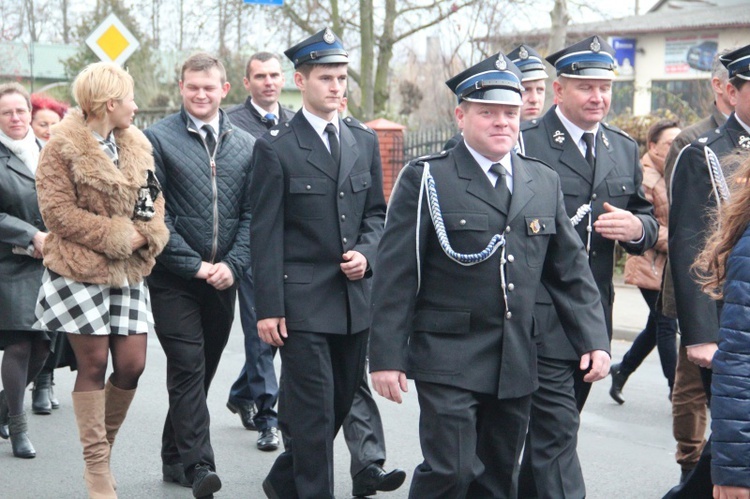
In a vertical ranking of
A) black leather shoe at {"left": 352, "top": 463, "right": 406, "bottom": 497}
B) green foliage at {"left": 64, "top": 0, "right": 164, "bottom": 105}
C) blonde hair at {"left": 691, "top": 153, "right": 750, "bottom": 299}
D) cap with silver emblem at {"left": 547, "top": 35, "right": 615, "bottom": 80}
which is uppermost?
green foliage at {"left": 64, "top": 0, "right": 164, "bottom": 105}

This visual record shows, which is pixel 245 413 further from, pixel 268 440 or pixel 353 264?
pixel 353 264

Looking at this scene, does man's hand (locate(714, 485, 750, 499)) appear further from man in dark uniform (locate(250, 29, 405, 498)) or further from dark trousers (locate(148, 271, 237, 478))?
dark trousers (locate(148, 271, 237, 478))

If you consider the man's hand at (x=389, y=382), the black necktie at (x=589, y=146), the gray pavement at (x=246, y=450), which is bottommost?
the gray pavement at (x=246, y=450)

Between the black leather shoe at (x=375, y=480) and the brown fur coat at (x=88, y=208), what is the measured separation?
1.51 metres

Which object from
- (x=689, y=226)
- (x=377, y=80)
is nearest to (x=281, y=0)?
(x=377, y=80)

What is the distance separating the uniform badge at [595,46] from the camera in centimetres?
543

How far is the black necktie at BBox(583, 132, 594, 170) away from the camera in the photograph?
5.45 metres

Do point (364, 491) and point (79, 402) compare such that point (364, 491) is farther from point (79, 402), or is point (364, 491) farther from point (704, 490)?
point (704, 490)

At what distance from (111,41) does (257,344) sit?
709 centimetres

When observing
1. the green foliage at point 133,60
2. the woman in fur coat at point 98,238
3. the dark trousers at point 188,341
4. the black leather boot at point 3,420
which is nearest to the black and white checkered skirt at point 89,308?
the woman in fur coat at point 98,238

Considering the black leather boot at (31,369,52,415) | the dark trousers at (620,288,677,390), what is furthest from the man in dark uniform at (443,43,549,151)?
the black leather boot at (31,369,52,415)

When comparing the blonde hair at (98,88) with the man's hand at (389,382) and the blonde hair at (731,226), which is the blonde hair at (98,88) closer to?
the man's hand at (389,382)

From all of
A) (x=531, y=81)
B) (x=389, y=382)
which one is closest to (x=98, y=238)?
(x=389, y=382)

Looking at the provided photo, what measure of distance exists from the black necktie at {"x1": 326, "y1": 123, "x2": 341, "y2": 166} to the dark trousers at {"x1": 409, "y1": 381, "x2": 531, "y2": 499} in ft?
4.74
